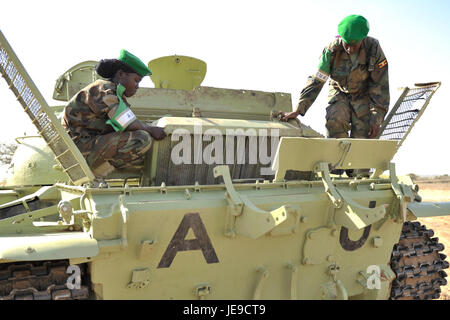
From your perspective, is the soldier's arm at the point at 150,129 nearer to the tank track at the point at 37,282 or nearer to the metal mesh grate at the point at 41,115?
the metal mesh grate at the point at 41,115

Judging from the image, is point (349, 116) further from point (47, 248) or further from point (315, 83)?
point (47, 248)

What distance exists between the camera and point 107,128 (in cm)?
409

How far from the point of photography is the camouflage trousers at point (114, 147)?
3873 mm

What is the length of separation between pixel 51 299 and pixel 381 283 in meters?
3.08

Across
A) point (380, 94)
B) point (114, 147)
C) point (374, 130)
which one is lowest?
point (374, 130)

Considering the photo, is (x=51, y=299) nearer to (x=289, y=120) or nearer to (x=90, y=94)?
(x=90, y=94)

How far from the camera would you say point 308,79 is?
5.40 m

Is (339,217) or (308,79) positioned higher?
(308,79)

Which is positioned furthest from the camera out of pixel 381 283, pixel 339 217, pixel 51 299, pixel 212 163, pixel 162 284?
pixel 381 283

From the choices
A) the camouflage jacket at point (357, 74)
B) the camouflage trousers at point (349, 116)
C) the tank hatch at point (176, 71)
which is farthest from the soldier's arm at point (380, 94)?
the tank hatch at point (176, 71)

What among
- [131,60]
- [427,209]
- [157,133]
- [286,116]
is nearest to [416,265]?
[427,209]

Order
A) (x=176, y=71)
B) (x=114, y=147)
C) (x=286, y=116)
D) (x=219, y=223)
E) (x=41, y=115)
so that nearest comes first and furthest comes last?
(x=219, y=223), (x=41, y=115), (x=114, y=147), (x=286, y=116), (x=176, y=71)

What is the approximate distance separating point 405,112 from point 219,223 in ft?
10.5
